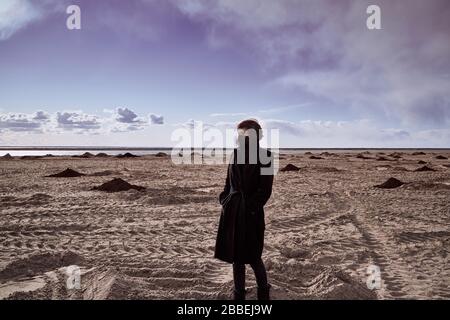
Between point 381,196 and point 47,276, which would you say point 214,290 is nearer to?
point 47,276

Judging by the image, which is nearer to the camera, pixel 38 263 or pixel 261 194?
pixel 261 194

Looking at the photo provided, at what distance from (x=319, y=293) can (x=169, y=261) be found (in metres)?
2.17

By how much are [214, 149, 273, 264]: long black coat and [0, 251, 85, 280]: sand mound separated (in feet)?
Answer: 9.24

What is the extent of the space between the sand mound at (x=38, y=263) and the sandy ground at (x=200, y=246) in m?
0.01

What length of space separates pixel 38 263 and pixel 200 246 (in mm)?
2383

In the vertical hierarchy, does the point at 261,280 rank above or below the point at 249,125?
below

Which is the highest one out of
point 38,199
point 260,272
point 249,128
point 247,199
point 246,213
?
point 249,128

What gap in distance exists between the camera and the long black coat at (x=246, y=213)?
11.4 ft

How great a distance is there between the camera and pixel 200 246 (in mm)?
6113

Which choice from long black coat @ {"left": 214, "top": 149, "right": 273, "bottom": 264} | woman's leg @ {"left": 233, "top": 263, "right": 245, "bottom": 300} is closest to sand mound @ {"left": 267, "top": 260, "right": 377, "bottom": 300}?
woman's leg @ {"left": 233, "top": 263, "right": 245, "bottom": 300}
